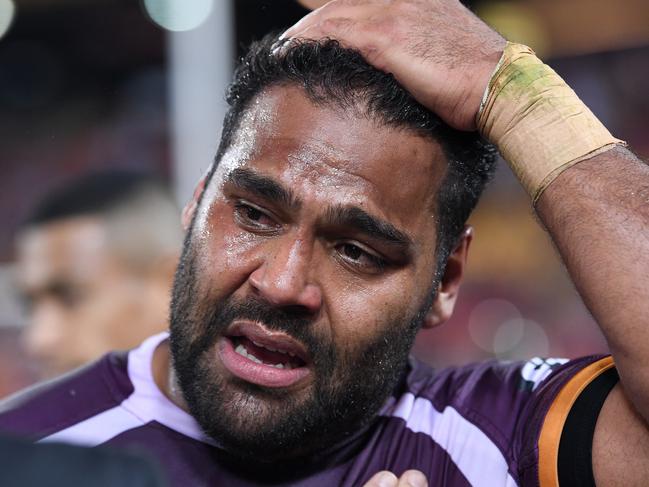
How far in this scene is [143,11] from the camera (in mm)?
10961

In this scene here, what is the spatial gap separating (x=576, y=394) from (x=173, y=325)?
1001 millimetres

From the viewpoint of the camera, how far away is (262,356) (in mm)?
2150

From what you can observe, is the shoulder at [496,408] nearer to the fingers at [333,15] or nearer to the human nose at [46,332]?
the fingers at [333,15]

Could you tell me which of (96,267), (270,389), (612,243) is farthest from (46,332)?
(612,243)

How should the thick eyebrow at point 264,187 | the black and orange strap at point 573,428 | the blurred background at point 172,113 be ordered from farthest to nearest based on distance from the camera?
1. the blurred background at point 172,113
2. the thick eyebrow at point 264,187
3. the black and orange strap at point 573,428

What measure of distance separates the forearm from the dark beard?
1.59 ft

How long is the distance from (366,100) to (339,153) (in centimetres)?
17

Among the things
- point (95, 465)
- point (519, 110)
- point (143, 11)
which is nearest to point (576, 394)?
point (519, 110)

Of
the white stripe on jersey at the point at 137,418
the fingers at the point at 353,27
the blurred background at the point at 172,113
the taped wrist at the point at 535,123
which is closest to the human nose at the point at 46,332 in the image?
the white stripe on jersey at the point at 137,418

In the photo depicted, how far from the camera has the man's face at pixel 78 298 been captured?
3.93m

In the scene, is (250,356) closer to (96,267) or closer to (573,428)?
(573,428)

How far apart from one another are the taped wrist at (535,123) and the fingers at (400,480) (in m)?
0.72

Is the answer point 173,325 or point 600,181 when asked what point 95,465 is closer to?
point 173,325

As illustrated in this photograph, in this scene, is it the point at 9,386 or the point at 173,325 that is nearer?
the point at 173,325
